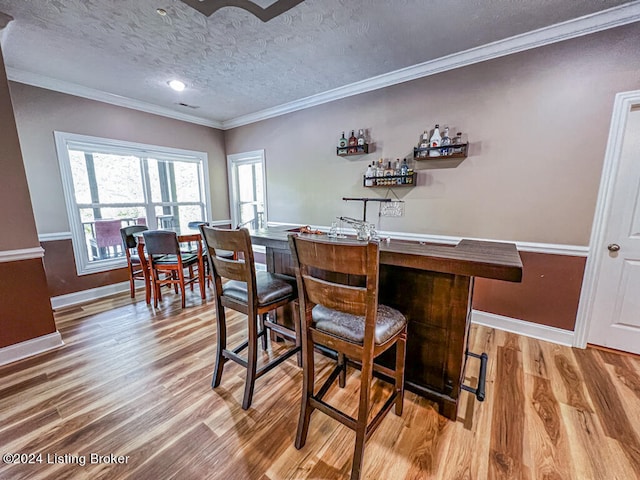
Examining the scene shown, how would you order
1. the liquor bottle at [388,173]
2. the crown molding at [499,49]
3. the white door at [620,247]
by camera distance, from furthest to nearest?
the liquor bottle at [388,173] < the white door at [620,247] < the crown molding at [499,49]

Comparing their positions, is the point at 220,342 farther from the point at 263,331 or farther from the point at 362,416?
the point at 362,416

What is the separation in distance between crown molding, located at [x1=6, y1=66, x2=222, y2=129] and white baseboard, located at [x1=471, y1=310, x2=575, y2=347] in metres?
→ 4.77

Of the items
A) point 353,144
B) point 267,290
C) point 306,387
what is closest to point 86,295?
point 267,290

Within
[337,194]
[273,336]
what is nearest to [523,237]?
[337,194]

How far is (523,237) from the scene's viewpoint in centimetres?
236

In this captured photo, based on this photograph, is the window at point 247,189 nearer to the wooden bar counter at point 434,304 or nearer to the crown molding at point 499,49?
the crown molding at point 499,49

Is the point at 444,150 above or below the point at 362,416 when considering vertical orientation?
above

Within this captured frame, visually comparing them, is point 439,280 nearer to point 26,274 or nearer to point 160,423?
point 160,423

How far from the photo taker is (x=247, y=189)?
4723mm

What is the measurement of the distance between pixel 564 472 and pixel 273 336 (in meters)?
1.96

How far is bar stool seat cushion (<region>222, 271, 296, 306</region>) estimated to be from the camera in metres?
1.60

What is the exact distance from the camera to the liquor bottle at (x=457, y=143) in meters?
2.46

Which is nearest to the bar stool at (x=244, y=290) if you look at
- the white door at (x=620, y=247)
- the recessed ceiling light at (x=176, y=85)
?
the recessed ceiling light at (x=176, y=85)

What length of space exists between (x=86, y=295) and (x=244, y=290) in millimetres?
3030
